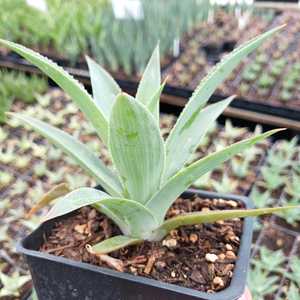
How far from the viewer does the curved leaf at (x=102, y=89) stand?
2.28 feet

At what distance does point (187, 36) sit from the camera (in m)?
2.23

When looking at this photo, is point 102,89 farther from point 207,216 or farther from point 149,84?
point 207,216

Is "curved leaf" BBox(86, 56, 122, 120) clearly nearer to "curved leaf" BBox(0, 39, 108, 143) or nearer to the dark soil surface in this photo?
"curved leaf" BBox(0, 39, 108, 143)

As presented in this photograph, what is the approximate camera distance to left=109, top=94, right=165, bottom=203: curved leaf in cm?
49

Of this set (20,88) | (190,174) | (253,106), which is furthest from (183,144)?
(20,88)

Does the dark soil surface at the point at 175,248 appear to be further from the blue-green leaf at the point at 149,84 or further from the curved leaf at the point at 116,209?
the blue-green leaf at the point at 149,84

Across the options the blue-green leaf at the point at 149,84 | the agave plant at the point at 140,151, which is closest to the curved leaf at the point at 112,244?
the agave plant at the point at 140,151

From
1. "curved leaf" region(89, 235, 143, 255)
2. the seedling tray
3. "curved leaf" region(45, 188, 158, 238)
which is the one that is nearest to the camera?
"curved leaf" region(45, 188, 158, 238)

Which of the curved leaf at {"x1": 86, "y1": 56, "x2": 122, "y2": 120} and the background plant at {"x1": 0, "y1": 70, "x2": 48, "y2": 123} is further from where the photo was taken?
the background plant at {"x1": 0, "y1": 70, "x2": 48, "y2": 123}

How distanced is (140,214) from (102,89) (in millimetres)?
227

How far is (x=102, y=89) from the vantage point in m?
0.71

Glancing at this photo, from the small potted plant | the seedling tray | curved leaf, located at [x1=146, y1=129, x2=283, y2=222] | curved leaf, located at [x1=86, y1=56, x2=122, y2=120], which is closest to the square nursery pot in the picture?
the small potted plant

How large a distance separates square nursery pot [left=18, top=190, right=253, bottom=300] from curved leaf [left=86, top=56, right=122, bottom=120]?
0.23 metres

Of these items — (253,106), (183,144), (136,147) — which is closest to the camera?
(136,147)
